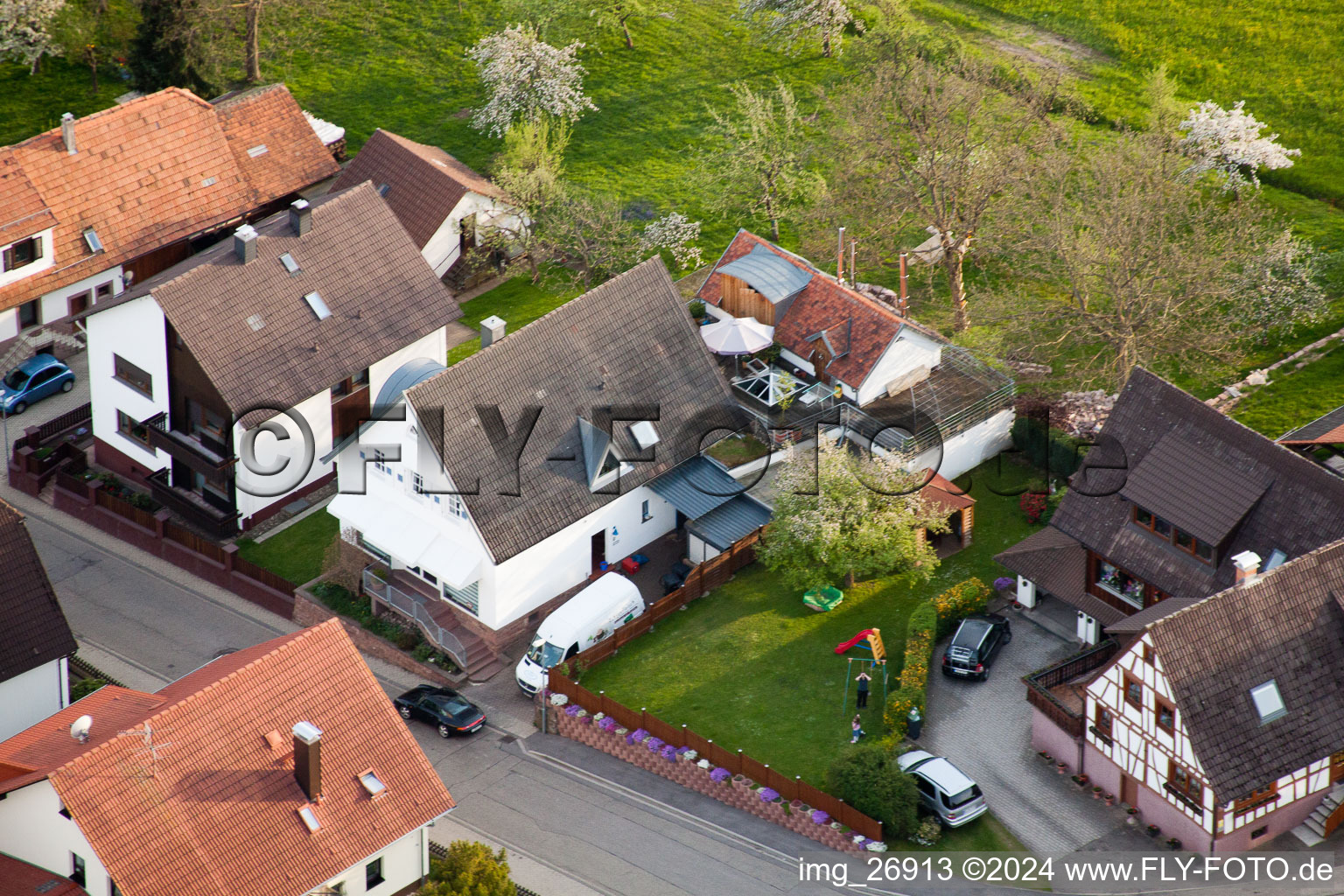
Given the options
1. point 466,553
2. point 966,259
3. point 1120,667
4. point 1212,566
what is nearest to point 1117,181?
point 966,259

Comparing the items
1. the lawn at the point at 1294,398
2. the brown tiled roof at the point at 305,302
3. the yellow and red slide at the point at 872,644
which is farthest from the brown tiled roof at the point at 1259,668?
the brown tiled roof at the point at 305,302

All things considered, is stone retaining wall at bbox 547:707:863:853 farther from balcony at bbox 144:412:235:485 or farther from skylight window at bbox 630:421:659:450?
balcony at bbox 144:412:235:485

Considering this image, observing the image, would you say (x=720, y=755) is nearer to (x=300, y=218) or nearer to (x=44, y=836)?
(x=44, y=836)

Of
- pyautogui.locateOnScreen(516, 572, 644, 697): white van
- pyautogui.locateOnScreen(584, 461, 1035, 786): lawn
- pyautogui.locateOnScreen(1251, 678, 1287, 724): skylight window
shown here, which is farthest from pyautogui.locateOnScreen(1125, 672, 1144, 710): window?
pyautogui.locateOnScreen(516, 572, 644, 697): white van

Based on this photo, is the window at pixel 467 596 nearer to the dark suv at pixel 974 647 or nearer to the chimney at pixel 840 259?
the dark suv at pixel 974 647

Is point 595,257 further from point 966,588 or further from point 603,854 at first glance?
point 603,854

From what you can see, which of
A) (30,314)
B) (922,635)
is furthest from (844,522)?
(30,314)
